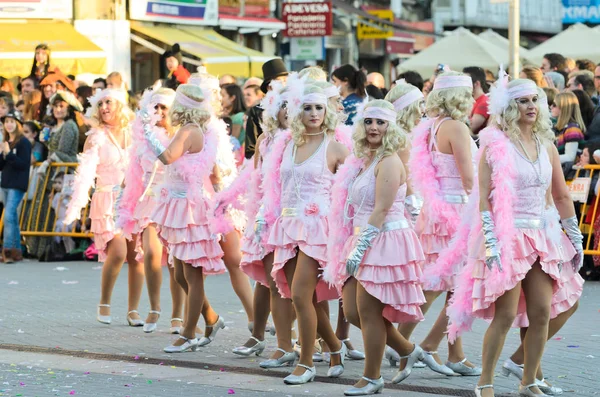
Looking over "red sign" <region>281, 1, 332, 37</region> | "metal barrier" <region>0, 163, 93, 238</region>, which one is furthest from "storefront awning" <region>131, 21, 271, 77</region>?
"metal barrier" <region>0, 163, 93, 238</region>

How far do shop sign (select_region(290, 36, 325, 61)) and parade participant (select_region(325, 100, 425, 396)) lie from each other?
976 inches

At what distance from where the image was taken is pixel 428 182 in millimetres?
8789

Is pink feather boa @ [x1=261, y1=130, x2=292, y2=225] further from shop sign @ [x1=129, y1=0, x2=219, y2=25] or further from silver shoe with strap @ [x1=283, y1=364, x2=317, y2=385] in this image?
shop sign @ [x1=129, y1=0, x2=219, y2=25]

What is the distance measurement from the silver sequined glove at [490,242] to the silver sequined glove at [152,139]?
116 inches

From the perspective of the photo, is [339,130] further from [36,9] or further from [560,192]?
[36,9]

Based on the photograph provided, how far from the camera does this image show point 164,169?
1032 centimetres

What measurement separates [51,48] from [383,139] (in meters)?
19.1

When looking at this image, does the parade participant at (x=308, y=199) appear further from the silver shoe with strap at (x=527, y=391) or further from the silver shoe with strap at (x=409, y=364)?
the silver shoe with strap at (x=527, y=391)

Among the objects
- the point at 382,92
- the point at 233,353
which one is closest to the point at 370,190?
the point at 233,353

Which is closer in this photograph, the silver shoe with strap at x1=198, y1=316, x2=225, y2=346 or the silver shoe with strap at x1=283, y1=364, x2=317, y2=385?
the silver shoe with strap at x1=283, y1=364, x2=317, y2=385

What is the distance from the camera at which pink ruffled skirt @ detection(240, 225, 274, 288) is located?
900 centimetres

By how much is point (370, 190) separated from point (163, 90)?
3.10 m

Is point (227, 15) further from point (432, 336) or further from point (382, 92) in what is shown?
point (432, 336)

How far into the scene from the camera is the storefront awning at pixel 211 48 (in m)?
28.3
